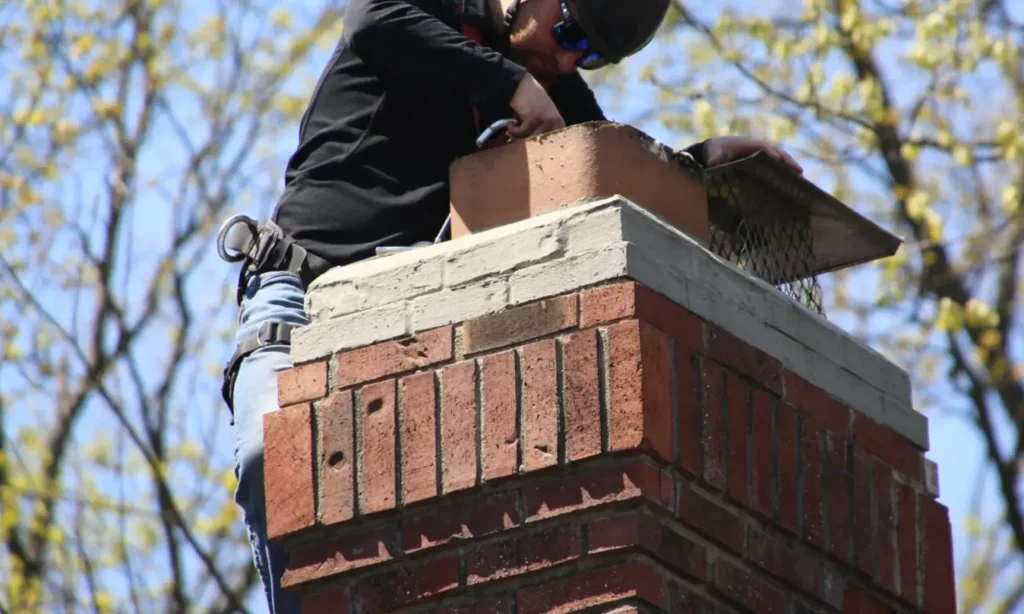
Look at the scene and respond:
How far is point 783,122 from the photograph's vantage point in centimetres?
1166

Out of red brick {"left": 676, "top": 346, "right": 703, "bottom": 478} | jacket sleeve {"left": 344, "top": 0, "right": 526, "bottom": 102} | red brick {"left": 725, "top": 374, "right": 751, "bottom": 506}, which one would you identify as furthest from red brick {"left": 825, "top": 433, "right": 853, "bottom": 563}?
jacket sleeve {"left": 344, "top": 0, "right": 526, "bottom": 102}

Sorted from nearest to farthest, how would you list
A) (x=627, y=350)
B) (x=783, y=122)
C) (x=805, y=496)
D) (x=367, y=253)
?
(x=627, y=350)
(x=805, y=496)
(x=367, y=253)
(x=783, y=122)

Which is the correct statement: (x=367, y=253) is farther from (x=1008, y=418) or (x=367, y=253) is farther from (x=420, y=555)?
(x=1008, y=418)

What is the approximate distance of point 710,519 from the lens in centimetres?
358

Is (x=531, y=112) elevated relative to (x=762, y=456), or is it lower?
elevated

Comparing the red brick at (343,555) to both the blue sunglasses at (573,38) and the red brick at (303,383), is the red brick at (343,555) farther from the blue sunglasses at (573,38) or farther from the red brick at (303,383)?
the blue sunglasses at (573,38)

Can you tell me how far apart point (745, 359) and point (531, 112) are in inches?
26.8

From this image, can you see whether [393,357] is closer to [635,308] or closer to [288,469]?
[288,469]

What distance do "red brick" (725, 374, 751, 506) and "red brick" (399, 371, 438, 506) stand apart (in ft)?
1.77

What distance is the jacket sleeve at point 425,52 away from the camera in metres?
4.07

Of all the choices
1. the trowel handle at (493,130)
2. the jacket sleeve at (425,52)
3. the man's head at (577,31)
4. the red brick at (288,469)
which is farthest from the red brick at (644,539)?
the man's head at (577,31)

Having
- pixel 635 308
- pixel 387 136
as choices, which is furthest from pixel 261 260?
pixel 635 308

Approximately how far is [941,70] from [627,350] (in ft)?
29.2

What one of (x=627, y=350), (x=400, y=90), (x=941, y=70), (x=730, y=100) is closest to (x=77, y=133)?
(x=730, y=100)
